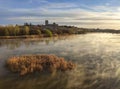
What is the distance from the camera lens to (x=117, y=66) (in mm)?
25266

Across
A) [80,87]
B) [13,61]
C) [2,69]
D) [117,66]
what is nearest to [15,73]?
[2,69]

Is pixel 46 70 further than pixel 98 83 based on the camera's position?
Yes

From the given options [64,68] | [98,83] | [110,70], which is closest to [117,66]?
[110,70]

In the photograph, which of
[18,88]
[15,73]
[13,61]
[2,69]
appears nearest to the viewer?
[18,88]

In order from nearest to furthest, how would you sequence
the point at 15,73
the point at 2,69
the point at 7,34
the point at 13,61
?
the point at 15,73
the point at 2,69
the point at 13,61
the point at 7,34

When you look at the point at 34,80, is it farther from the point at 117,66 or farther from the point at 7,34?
the point at 7,34

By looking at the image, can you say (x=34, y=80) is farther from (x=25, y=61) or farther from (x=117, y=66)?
(x=117, y=66)

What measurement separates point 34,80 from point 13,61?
649 cm

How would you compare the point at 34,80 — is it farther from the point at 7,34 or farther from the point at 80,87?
the point at 7,34

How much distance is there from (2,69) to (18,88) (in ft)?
21.7

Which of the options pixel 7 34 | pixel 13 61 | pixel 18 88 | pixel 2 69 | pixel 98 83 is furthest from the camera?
pixel 7 34

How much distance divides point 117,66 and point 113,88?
8.91 metres

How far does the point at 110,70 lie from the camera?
23172 millimetres

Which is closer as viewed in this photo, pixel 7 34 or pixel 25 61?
pixel 25 61
